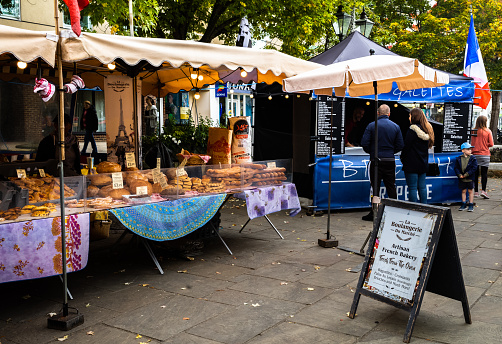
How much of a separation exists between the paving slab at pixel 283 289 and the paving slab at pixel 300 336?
2.17 ft

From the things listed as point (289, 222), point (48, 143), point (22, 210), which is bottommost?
point (289, 222)

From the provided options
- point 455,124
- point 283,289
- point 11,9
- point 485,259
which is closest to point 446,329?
point 283,289

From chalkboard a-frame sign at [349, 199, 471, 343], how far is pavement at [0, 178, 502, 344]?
0.28m

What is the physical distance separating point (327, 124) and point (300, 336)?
239 inches

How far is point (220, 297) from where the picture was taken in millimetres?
4848

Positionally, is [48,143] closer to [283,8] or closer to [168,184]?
[168,184]

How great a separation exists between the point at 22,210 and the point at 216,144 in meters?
2.96

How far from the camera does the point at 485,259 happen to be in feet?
20.5

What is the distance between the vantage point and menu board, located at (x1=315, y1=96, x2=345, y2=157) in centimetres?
930

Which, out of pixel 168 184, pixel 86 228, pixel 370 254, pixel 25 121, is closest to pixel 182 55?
pixel 168 184

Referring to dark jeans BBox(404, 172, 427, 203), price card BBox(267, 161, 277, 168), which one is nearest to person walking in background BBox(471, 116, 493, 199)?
dark jeans BBox(404, 172, 427, 203)

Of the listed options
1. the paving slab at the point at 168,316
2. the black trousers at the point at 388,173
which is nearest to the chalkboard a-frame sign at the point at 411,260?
the paving slab at the point at 168,316

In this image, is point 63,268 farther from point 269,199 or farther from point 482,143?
point 482,143

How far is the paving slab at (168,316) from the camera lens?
407 cm
